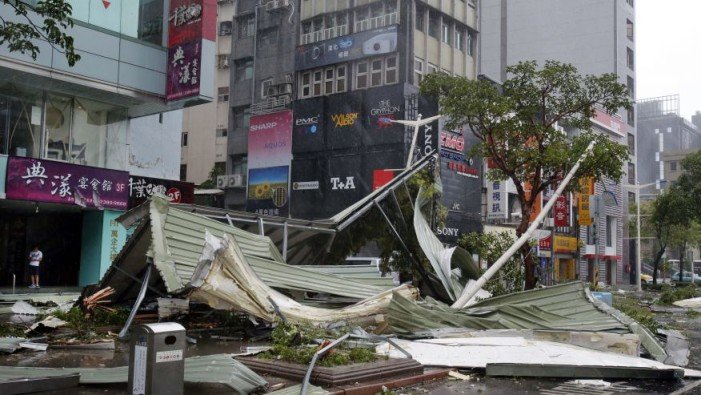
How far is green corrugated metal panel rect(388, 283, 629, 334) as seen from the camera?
10.4m

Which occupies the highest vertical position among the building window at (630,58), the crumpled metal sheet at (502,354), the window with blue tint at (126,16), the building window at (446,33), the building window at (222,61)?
the building window at (630,58)

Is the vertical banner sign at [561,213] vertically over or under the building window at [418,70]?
under

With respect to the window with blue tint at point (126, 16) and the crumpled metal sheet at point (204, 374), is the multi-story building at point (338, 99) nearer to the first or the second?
the window with blue tint at point (126, 16)

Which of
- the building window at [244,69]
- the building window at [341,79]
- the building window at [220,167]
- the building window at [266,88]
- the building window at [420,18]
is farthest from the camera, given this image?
the building window at [220,167]

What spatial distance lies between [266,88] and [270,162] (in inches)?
200

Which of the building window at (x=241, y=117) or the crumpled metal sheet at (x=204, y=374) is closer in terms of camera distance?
the crumpled metal sheet at (x=204, y=374)

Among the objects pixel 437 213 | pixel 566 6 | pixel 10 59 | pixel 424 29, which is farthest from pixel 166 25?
pixel 566 6

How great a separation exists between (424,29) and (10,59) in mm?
24934

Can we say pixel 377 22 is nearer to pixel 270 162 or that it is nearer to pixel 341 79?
pixel 341 79

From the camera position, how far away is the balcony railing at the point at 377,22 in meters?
37.5

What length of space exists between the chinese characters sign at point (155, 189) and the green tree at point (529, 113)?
11157mm

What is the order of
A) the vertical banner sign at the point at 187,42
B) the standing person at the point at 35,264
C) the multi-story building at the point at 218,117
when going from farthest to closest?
1. the multi-story building at the point at 218,117
2. the vertical banner sign at the point at 187,42
3. the standing person at the point at 35,264

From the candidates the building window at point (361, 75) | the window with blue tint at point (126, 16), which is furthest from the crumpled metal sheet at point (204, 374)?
the building window at point (361, 75)

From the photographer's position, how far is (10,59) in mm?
19438
